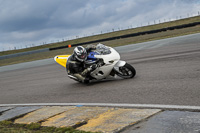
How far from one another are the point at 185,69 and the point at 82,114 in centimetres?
447

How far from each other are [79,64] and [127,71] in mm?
1683

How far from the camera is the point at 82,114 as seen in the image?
17.3ft

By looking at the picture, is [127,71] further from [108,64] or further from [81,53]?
[81,53]

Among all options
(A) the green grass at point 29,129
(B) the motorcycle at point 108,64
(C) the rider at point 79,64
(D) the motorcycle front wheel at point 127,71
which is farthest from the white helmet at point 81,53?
(A) the green grass at point 29,129

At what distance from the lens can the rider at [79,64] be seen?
859 centimetres

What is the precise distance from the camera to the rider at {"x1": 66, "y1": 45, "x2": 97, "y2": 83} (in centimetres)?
859

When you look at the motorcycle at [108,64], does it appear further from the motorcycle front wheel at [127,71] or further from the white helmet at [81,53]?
the white helmet at [81,53]

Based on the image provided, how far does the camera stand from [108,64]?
27.7 feet

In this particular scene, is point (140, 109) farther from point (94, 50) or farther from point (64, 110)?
point (94, 50)

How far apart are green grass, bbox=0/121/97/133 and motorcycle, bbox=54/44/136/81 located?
3746 millimetres

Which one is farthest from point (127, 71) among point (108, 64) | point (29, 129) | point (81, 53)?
point (29, 129)

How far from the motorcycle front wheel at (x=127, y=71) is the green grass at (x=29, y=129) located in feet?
13.6

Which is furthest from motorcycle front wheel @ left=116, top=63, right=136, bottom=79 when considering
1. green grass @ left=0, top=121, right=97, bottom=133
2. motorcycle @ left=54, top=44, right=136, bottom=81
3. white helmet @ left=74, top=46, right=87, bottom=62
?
green grass @ left=0, top=121, right=97, bottom=133

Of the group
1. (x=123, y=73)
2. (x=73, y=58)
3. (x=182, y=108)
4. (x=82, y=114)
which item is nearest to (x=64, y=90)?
(x=73, y=58)
